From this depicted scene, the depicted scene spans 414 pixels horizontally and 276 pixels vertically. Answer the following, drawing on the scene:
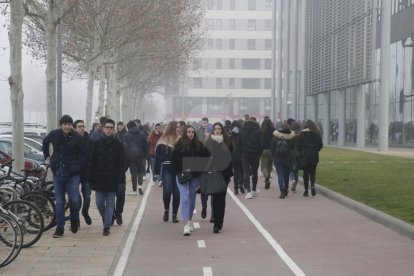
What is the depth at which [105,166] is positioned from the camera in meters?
11.9

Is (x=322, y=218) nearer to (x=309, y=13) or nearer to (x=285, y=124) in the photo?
(x=285, y=124)

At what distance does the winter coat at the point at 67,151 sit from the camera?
37.8 feet

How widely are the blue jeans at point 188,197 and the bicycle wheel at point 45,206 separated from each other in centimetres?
205

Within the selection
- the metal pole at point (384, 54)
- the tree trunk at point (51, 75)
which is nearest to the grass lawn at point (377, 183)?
the tree trunk at point (51, 75)

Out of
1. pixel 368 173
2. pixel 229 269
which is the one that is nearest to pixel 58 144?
pixel 229 269

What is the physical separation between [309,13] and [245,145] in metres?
47.9

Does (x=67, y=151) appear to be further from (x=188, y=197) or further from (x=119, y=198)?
(x=188, y=197)

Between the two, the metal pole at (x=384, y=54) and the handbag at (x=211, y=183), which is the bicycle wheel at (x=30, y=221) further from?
the metal pole at (x=384, y=54)

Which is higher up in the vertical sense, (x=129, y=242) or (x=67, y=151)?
(x=67, y=151)

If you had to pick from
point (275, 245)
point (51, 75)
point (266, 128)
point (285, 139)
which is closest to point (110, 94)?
point (51, 75)

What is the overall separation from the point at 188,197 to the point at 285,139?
6.12 meters

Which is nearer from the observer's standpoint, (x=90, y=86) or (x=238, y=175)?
(x=238, y=175)

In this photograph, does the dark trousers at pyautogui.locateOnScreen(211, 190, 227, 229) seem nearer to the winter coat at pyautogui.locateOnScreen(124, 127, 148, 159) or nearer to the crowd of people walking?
the crowd of people walking

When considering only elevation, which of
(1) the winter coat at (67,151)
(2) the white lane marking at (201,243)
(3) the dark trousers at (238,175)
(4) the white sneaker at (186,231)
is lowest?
(2) the white lane marking at (201,243)
